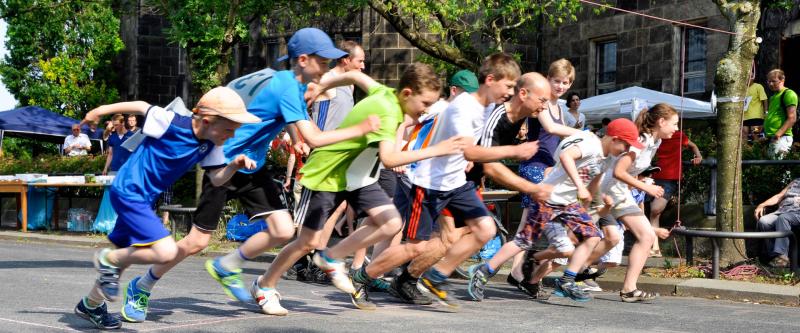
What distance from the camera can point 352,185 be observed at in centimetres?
738

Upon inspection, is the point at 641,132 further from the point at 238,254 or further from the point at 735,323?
the point at 238,254

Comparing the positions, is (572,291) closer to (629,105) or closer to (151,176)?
(151,176)

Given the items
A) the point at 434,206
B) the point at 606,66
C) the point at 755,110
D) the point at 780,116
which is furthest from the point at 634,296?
the point at 606,66

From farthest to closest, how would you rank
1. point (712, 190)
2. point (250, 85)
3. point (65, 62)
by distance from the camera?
point (65, 62) → point (712, 190) → point (250, 85)

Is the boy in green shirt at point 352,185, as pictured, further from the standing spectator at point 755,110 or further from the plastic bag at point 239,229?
the standing spectator at point 755,110

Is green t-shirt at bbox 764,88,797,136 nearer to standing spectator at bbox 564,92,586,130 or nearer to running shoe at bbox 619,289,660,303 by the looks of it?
standing spectator at bbox 564,92,586,130

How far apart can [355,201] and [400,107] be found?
722 millimetres

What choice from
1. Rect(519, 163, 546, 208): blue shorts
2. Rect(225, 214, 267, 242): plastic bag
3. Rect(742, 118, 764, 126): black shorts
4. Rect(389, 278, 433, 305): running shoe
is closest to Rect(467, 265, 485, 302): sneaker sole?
Rect(389, 278, 433, 305): running shoe

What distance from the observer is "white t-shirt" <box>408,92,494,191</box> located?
746 cm

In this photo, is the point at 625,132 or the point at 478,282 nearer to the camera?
the point at 625,132

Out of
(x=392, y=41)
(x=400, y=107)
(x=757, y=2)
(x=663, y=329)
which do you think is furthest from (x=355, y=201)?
(x=392, y=41)

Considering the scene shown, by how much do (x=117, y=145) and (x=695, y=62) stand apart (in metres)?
11.0

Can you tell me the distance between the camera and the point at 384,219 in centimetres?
739

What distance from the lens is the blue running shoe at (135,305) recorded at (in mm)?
6695
